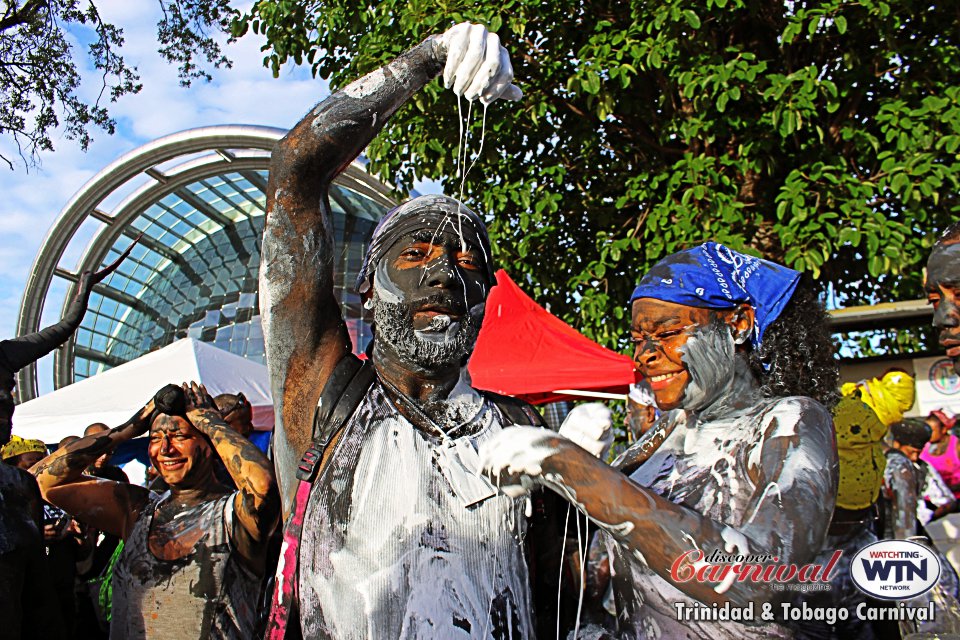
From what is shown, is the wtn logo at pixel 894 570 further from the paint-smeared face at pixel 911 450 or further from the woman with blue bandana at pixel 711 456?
the paint-smeared face at pixel 911 450

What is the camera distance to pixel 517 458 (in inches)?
59.7

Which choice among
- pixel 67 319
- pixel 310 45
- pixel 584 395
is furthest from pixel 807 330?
pixel 310 45

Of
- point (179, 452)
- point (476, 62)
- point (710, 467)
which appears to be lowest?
point (710, 467)

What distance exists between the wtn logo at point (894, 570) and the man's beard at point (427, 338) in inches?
50.5

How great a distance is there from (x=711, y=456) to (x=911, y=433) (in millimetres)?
4779

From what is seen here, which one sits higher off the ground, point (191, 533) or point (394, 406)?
point (394, 406)

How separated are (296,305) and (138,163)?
25.2 m

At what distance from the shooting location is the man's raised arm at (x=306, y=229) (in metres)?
2.00

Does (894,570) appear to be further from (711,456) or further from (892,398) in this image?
(892,398)

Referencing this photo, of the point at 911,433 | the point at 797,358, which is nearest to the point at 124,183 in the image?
the point at 911,433

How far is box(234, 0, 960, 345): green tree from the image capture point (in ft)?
19.4

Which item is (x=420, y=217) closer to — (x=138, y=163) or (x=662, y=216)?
(x=662, y=216)

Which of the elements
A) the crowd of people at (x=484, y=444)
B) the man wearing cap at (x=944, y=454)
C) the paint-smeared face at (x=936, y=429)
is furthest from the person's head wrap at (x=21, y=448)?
the paint-smeared face at (x=936, y=429)

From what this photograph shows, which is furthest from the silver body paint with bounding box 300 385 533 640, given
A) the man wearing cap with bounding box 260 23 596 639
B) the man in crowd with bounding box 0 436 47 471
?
the man in crowd with bounding box 0 436 47 471
